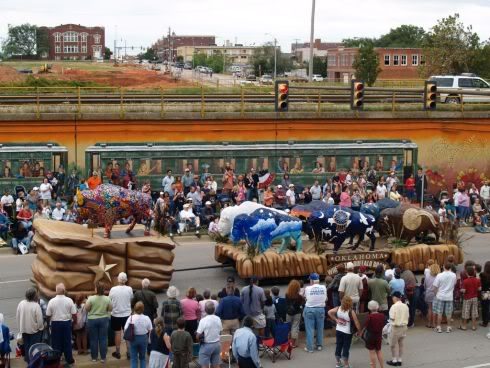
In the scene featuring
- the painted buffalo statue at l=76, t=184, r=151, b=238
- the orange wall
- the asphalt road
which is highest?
the orange wall

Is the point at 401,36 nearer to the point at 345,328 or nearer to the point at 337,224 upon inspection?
the point at 337,224

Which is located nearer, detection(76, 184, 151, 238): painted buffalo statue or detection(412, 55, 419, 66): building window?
detection(76, 184, 151, 238): painted buffalo statue

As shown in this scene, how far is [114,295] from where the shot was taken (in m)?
16.8

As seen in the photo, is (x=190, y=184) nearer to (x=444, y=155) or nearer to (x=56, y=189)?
(x=56, y=189)

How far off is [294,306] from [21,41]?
162434mm

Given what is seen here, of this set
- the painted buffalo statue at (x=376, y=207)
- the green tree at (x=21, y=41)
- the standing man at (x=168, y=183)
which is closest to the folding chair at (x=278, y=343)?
the painted buffalo statue at (x=376, y=207)

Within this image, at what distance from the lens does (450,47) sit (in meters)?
66.4

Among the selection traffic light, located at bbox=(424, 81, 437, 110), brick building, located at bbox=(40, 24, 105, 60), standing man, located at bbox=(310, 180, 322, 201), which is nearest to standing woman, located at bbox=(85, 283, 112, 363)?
standing man, located at bbox=(310, 180, 322, 201)

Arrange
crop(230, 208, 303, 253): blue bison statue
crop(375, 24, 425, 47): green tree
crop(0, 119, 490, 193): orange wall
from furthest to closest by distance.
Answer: crop(375, 24, 425, 47): green tree, crop(0, 119, 490, 193): orange wall, crop(230, 208, 303, 253): blue bison statue

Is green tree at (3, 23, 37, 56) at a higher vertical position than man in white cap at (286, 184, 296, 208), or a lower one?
higher

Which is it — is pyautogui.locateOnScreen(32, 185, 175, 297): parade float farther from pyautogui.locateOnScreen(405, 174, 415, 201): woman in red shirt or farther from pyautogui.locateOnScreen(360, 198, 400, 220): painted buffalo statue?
pyautogui.locateOnScreen(405, 174, 415, 201): woman in red shirt

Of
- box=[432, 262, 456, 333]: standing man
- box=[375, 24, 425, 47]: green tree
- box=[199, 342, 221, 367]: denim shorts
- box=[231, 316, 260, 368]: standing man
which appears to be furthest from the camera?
box=[375, 24, 425, 47]: green tree

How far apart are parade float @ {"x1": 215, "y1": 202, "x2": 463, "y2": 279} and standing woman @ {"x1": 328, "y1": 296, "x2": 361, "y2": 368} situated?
17.8 feet

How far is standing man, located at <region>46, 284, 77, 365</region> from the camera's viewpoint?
15961 millimetres
